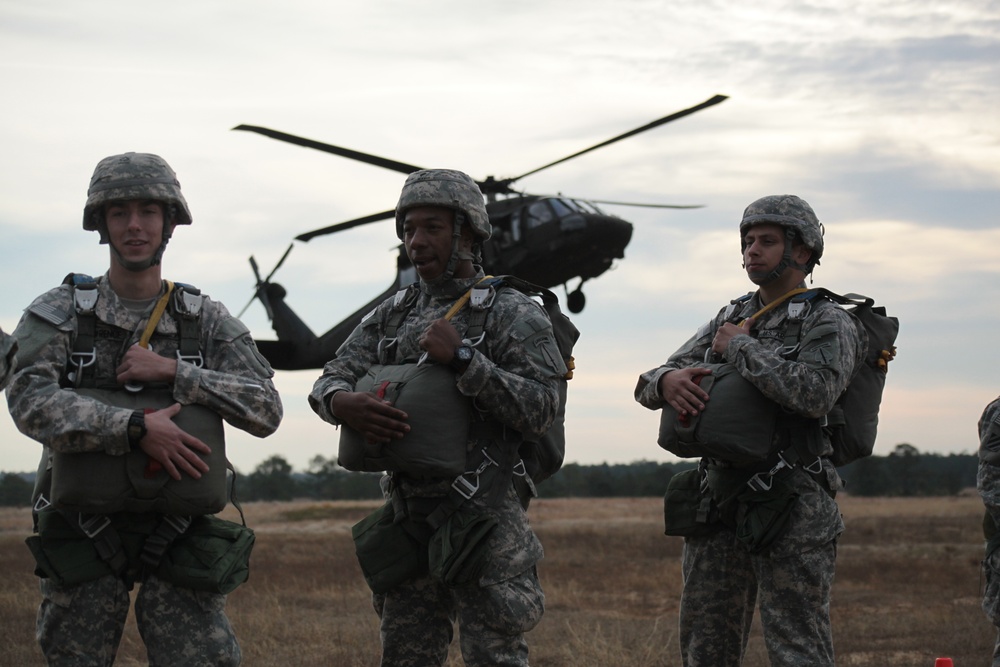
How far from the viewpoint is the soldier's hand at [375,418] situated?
5.01m

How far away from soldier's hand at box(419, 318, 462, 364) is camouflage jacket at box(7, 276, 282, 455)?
2.10ft

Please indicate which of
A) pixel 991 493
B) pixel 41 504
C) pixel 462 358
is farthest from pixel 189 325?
pixel 991 493

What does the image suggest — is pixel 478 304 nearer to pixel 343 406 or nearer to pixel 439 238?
pixel 439 238

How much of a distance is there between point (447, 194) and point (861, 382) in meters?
2.22

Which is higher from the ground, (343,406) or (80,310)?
(80,310)

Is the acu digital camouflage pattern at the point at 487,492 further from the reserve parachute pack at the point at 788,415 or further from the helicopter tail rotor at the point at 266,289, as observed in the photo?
the helicopter tail rotor at the point at 266,289

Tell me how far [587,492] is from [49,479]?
70.8m

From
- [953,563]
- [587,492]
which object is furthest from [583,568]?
[587,492]

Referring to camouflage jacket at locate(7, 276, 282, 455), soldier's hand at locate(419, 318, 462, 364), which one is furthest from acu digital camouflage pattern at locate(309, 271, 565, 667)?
camouflage jacket at locate(7, 276, 282, 455)

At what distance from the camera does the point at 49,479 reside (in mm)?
4906

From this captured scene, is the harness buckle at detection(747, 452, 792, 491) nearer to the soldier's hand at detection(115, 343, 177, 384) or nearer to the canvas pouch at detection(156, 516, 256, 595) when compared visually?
the canvas pouch at detection(156, 516, 256, 595)

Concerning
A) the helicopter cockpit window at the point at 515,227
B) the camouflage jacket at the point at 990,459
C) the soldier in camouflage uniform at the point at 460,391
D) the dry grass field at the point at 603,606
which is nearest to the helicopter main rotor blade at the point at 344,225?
the helicopter cockpit window at the point at 515,227

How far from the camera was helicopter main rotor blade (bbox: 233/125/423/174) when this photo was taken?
20.2 m

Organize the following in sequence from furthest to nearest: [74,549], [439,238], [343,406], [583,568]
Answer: [583,568] < [439,238] < [343,406] < [74,549]
